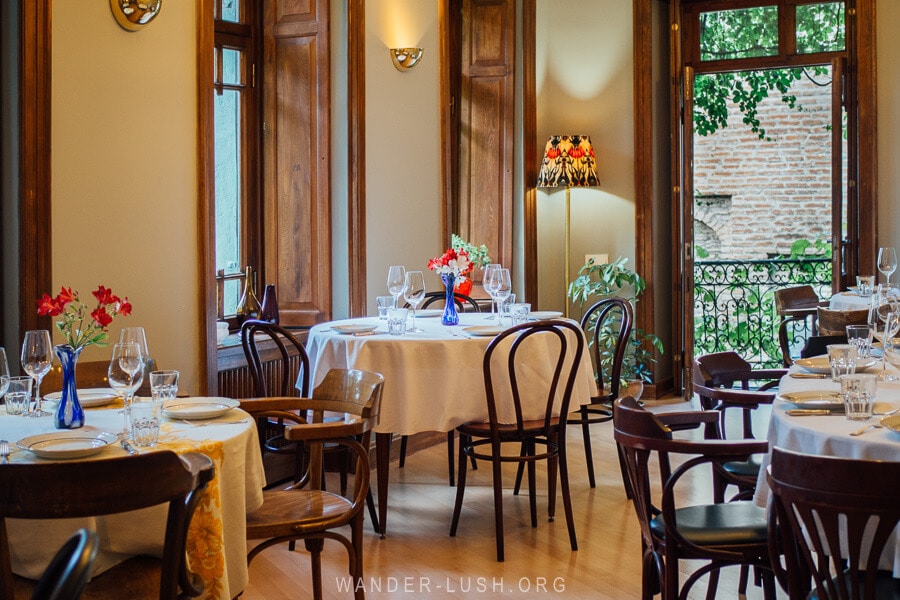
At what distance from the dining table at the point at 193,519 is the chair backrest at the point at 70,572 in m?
0.87

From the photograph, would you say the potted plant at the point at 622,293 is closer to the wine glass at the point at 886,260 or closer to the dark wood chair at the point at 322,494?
the wine glass at the point at 886,260

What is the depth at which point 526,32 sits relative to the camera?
23.6 ft

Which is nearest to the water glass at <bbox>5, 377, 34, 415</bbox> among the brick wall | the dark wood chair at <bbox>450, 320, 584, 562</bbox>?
the dark wood chair at <bbox>450, 320, 584, 562</bbox>

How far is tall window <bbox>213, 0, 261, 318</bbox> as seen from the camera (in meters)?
5.25

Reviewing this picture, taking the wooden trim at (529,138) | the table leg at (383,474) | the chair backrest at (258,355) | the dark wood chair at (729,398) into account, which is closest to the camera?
the dark wood chair at (729,398)

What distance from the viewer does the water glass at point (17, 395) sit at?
8.41 feet

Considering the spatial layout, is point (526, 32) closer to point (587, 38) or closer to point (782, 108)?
point (587, 38)

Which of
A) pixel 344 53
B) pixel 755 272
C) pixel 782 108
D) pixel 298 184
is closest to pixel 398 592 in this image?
pixel 298 184

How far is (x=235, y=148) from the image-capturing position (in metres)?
5.34

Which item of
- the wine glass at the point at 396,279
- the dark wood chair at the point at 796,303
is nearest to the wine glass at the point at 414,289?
the wine glass at the point at 396,279

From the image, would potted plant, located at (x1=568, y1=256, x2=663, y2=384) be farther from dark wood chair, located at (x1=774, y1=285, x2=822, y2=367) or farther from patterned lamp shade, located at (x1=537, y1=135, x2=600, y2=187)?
dark wood chair, located at (x1=774, y1=285, x2=822, y2=367)

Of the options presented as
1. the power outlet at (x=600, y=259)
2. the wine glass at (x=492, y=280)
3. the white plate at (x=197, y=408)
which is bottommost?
the white plate at (x=197, y=408)

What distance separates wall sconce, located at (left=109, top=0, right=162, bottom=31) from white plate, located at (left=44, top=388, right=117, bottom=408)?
1.60 metres

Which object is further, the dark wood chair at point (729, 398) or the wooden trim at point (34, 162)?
the wooden trim at point (34, 162)
